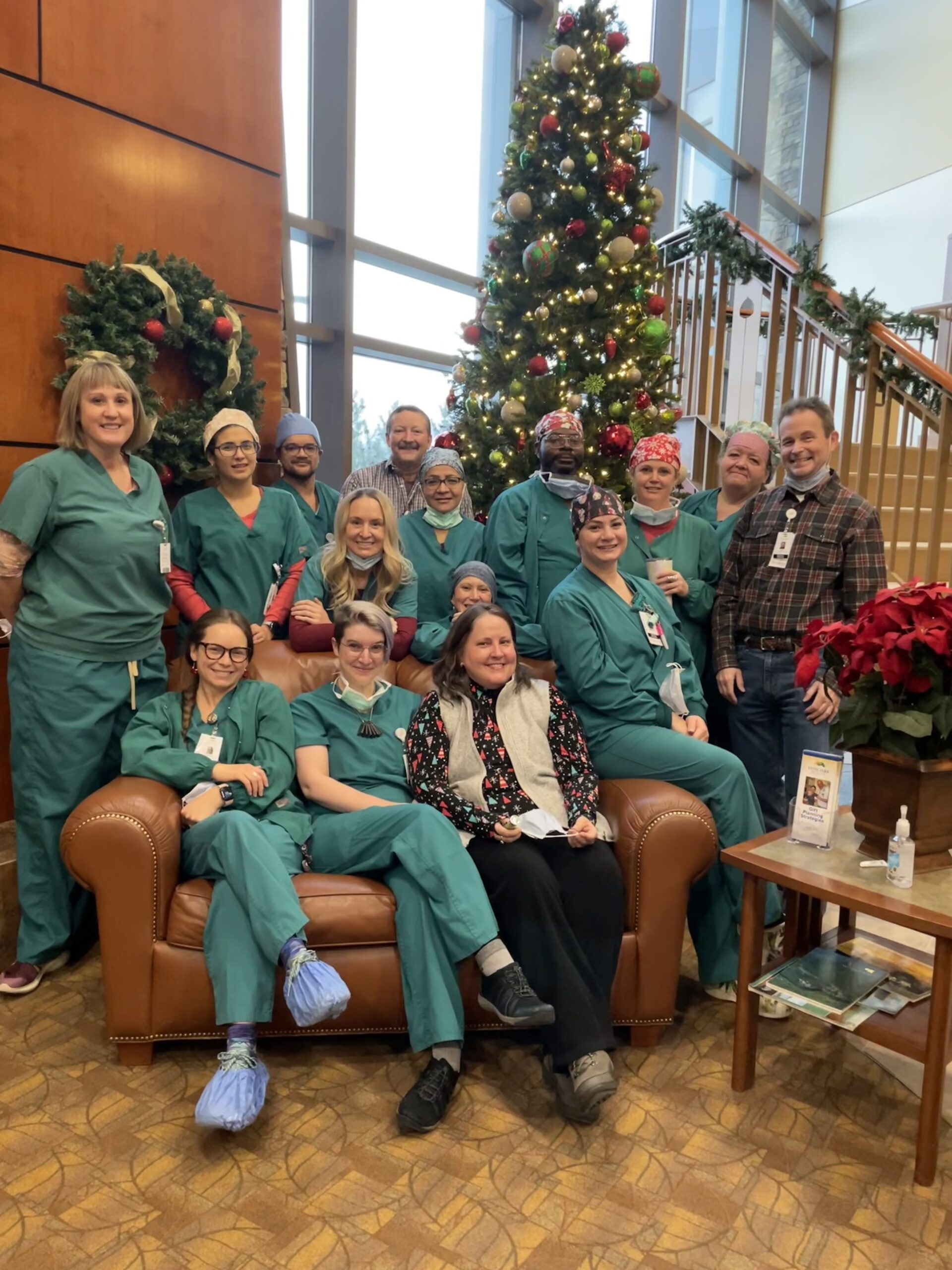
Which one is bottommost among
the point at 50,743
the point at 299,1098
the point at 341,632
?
the point at 299,1098

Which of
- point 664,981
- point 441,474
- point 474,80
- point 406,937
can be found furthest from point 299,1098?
point 474,80

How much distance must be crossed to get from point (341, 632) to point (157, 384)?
1349 mm

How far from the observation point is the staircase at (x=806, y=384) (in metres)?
4.37

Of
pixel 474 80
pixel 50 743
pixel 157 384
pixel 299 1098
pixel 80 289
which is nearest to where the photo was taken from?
pixel 299 1098

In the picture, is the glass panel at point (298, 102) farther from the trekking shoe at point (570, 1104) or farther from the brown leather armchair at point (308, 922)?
the trekking shoe at point (570, 1104)

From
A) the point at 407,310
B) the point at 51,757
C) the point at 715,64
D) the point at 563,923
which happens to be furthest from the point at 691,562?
the point at 715,64

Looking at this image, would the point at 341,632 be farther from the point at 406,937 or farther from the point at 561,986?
the point at 561,986

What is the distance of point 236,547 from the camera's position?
3000 millimetres

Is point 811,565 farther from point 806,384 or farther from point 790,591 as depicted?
point 806,384

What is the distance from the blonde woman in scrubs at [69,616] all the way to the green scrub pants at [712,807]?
1.41 m

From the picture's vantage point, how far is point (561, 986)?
2008 millimetres

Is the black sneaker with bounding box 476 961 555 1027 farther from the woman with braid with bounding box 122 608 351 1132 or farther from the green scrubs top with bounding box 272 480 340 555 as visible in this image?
the green scrubs top with bounding box 272 480 340 555

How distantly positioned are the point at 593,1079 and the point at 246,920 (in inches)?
32.2

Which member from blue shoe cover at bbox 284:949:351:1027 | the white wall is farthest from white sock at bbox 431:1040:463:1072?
the white wall
